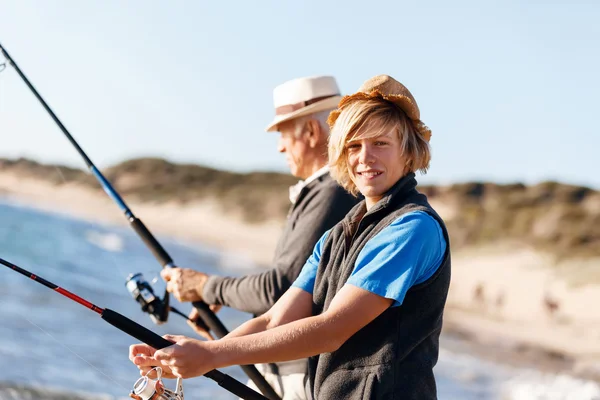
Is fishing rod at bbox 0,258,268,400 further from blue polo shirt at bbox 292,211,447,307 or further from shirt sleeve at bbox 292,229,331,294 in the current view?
blue polo shirt at bbox 292,211,447,307

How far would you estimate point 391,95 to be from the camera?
6.10 feet

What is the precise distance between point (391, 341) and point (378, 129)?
1.44 feet

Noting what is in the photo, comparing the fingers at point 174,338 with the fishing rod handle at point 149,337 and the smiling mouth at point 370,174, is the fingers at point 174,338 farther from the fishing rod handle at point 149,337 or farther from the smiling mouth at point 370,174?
the smiling mouth at point 370,174

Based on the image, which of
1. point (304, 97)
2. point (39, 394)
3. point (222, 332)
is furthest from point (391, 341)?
point (39, 394)

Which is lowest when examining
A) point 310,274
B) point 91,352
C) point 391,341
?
point 391,341

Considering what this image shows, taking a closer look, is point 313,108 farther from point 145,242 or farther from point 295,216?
point 145,242

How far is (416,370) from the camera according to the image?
1752 millimetres

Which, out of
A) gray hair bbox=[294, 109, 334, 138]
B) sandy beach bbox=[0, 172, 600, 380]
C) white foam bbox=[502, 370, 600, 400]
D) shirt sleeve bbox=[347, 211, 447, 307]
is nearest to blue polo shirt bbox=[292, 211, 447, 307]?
shirt sleeve bbox=[347, 211, 447, 307]

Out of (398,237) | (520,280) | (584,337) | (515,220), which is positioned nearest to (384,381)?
(398,237)

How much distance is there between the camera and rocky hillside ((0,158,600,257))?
1166 inches

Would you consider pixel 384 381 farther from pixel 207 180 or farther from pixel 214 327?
pixel 207 180

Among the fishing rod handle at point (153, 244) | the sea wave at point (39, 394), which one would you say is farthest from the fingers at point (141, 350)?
the sea wave at point (39, 394)

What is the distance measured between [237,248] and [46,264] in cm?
2763

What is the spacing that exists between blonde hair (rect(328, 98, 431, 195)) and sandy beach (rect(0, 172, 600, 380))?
11.6 m
